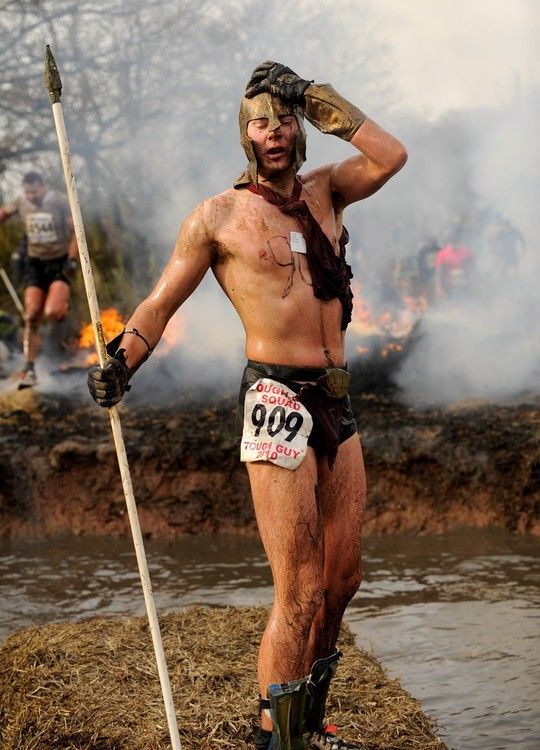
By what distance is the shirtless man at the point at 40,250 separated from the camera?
13.3 meters

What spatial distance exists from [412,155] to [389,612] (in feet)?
43.3

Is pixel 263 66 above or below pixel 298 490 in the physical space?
above

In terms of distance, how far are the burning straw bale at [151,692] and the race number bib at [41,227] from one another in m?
8.02

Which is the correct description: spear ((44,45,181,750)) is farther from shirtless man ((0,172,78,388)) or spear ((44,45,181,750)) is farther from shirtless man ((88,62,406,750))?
shirtless man ((0,172,78,388))

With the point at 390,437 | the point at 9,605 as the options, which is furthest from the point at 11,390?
the point at 9,605

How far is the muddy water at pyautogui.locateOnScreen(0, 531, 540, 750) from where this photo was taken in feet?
17.7

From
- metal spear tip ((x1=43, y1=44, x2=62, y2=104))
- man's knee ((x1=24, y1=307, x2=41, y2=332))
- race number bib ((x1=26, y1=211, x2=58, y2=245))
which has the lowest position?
metal spear tip ((x1=43, y1=44, x2=62, y2=104))

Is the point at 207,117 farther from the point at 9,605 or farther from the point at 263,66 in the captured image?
the point at 263,66

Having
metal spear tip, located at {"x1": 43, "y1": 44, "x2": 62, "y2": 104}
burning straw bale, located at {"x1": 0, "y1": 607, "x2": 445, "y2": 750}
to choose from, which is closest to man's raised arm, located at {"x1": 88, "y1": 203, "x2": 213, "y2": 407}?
metal spear tip, located at {"x1": 43, "y1": 44, "x2": 62, "y2": 104}

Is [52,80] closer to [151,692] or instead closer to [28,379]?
[151,692]

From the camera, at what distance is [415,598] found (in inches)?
293

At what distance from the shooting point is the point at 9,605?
7.69 meters

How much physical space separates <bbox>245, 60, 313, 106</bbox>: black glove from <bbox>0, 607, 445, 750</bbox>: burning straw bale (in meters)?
2.43

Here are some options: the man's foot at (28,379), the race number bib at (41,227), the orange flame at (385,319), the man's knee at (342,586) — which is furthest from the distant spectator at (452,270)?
the man's knee at (342,586)
